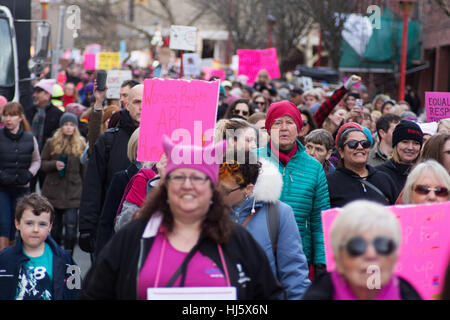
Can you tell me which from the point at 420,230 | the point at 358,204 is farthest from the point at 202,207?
the point at 420,230

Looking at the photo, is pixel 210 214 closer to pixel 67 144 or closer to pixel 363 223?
pixel 363 223

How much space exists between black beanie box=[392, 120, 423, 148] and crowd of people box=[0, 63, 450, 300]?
0.04 ft

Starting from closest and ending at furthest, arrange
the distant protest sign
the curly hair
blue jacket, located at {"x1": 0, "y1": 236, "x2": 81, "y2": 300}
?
the curly hair
blue jacket, located at {"x1": 0, "y1": 236, "x2": 81, "y2": 300}
the distant protest sign

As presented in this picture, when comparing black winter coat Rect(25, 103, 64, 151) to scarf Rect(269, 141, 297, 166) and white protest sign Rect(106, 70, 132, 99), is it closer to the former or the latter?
white protest sign Rect(106, 70, 132, 99)

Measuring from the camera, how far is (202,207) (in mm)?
3854

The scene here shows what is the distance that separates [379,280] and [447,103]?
20.9ft

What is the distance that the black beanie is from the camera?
23.9 ft

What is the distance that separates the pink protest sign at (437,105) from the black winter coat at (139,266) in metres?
5.98

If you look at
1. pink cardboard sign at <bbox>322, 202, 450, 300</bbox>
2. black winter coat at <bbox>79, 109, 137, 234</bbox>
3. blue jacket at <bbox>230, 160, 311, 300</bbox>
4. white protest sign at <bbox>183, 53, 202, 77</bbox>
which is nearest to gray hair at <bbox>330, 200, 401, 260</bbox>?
pink cardboard sign at <bbox>322, 202, 450, 300</bbox>

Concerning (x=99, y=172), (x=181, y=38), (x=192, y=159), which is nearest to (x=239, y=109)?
(x=99, y=172)

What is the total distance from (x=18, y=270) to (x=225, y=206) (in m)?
2.14

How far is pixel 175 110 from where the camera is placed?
20.7 ft

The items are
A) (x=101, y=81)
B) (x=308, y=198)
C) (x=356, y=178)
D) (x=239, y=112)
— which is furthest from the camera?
(x=239, y=112)

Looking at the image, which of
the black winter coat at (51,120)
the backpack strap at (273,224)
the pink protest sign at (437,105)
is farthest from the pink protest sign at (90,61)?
the backpack strap at (273,224)
